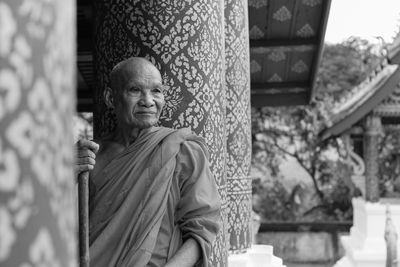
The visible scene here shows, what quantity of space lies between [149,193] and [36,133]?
1845 millimetres

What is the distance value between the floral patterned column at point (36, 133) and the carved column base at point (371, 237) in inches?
483

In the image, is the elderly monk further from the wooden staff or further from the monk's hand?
the wooden staff

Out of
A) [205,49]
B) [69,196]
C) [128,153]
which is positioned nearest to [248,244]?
[205,49]

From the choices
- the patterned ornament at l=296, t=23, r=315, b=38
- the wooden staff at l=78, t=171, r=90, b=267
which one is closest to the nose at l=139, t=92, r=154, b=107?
the wooden staff at l=78, t=171, r=90, b=267

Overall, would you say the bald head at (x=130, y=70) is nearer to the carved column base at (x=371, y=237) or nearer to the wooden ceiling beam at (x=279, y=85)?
the wooden ceiling beam at (x=279, y=85)

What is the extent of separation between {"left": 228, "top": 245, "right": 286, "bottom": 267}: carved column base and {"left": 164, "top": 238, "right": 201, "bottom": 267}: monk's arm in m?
3.16

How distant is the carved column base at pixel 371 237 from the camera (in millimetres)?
12609

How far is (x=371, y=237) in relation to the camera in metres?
12.9

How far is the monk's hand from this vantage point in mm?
2199

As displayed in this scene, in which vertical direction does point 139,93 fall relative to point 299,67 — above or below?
above

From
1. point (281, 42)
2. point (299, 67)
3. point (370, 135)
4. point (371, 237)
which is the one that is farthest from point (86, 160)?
point (370, 135)

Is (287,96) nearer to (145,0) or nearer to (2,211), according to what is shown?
(145,0)

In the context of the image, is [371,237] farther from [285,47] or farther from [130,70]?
[130,70]

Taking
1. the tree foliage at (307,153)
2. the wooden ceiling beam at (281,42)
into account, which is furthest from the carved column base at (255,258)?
the tree foliage at (307,153)
